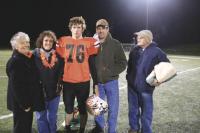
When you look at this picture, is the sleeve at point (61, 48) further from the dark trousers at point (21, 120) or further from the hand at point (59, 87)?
the dark trousers at point (21, 120)

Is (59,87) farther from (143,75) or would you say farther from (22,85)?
(143,75)

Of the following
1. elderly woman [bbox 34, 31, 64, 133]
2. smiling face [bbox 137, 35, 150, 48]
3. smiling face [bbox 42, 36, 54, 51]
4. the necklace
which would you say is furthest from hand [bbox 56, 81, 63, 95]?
smiling face [bbox 137, 35, 150, 48]

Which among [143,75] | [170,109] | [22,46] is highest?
[22,46]

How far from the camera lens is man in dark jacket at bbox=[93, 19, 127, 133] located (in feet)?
19.6

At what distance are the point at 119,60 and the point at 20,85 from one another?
2036 mm

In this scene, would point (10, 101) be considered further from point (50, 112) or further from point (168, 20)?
point (168, 20)

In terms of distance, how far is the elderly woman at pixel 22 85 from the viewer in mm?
4750

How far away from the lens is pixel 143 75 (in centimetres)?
598

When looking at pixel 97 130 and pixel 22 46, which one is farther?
pixel 97 130

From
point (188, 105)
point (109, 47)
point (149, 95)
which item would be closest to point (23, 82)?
point (109, 47)

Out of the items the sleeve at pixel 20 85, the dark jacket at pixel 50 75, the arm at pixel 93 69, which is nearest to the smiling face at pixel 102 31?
the arm at pixel 93 69

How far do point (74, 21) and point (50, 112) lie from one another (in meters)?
1.55

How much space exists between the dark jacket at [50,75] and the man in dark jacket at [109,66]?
2.54 feet

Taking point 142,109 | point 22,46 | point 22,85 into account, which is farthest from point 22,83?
point 142,109
